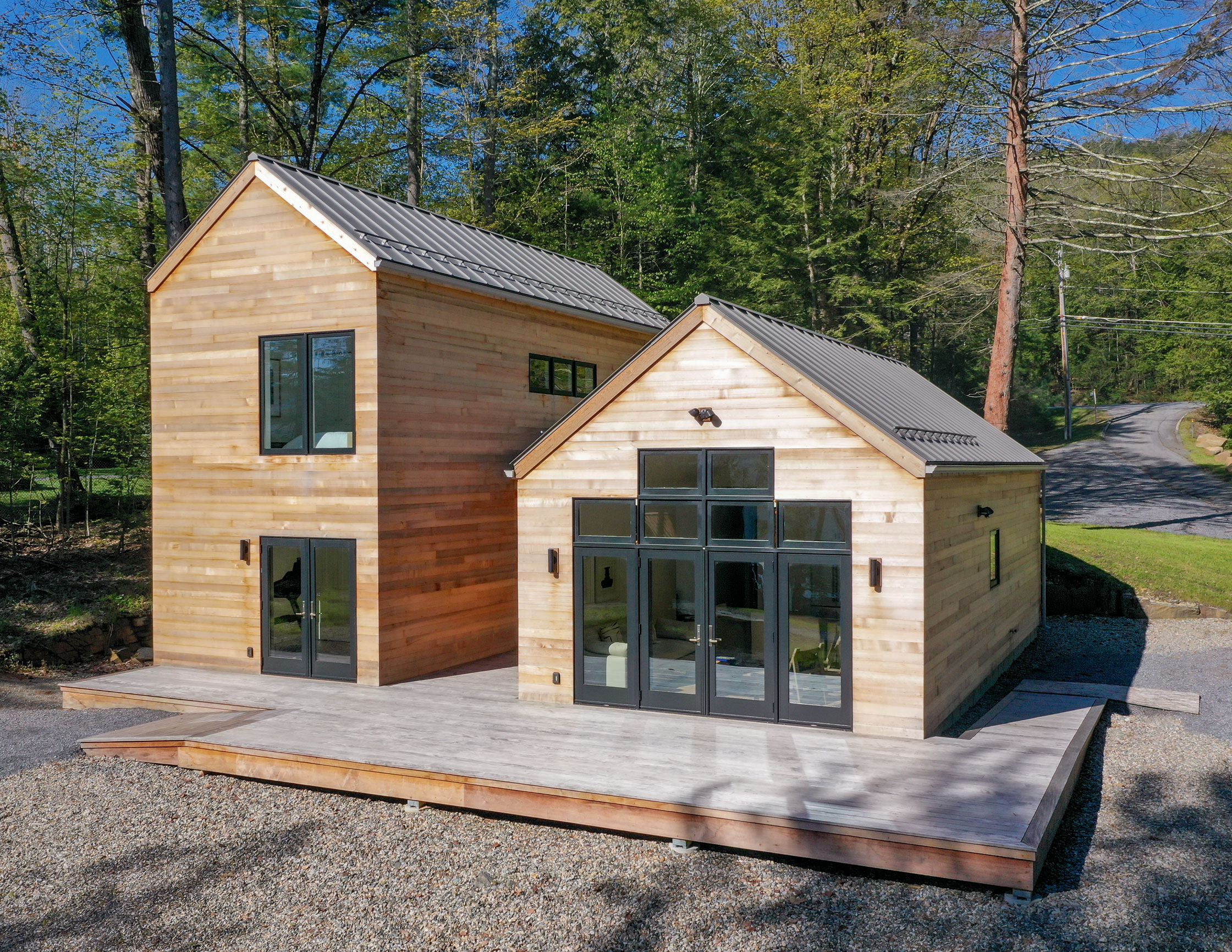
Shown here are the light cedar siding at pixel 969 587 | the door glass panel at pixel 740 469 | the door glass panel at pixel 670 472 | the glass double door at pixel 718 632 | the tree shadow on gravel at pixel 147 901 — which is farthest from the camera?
the door glass panel at pixel 670 472

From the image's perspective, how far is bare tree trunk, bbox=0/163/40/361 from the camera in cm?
1695

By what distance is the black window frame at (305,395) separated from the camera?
10.6 metres

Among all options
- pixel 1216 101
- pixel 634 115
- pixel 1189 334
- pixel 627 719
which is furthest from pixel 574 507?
pixel 1189 334

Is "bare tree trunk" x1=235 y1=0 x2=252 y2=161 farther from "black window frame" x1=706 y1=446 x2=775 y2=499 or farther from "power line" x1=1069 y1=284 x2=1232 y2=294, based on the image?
"power line" x1=1069 y1=284 x2=1232 y2=294

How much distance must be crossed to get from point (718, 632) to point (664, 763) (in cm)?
182

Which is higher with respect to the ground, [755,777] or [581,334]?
[581,334]

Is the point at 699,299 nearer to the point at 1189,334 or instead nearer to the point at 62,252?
the point at 62,252

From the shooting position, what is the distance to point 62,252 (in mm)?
18016

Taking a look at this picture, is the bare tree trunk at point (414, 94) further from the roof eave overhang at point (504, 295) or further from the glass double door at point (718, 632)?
the glass double door at point (718, 632)

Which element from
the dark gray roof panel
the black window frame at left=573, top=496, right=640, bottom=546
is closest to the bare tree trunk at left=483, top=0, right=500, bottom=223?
the dark gray roof panel

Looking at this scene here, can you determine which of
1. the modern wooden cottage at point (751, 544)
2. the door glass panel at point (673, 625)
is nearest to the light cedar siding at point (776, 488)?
the modern wooden cottage at point (751, 544)

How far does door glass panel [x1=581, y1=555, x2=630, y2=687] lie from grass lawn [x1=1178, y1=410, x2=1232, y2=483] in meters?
27.4

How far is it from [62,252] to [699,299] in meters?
15.9

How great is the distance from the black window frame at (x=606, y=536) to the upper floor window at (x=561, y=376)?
12.7 feet
